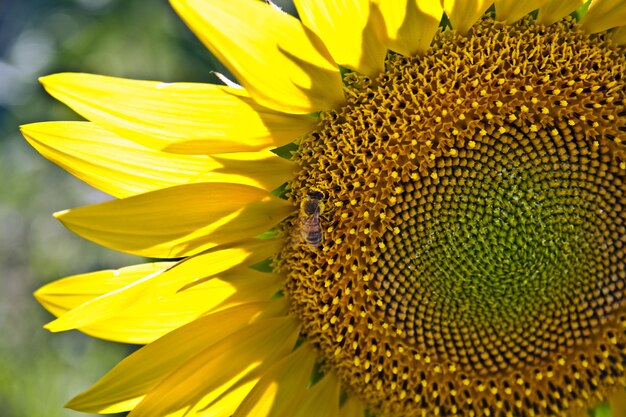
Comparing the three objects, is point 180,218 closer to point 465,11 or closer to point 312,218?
point 312,218

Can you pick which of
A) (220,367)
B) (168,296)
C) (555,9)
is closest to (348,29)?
(555,9)

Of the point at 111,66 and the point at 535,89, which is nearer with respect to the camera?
the point at 535,89

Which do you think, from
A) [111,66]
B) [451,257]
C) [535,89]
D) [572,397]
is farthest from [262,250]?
[111,66]

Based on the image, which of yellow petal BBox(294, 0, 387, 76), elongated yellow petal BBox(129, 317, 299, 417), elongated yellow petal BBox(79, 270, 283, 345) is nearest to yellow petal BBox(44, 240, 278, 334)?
elongated yellow petal BBox(79, 270, 283, 345)

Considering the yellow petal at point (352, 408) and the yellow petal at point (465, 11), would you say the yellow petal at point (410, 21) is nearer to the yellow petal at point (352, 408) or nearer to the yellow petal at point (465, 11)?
the yellow petal at point (465, 11)

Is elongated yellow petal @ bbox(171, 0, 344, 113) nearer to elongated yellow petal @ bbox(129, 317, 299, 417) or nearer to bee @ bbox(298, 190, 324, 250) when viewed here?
bee @ bbox(298, 190, 324, 250)

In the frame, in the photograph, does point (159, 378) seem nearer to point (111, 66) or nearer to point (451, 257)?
point (451, 257)
